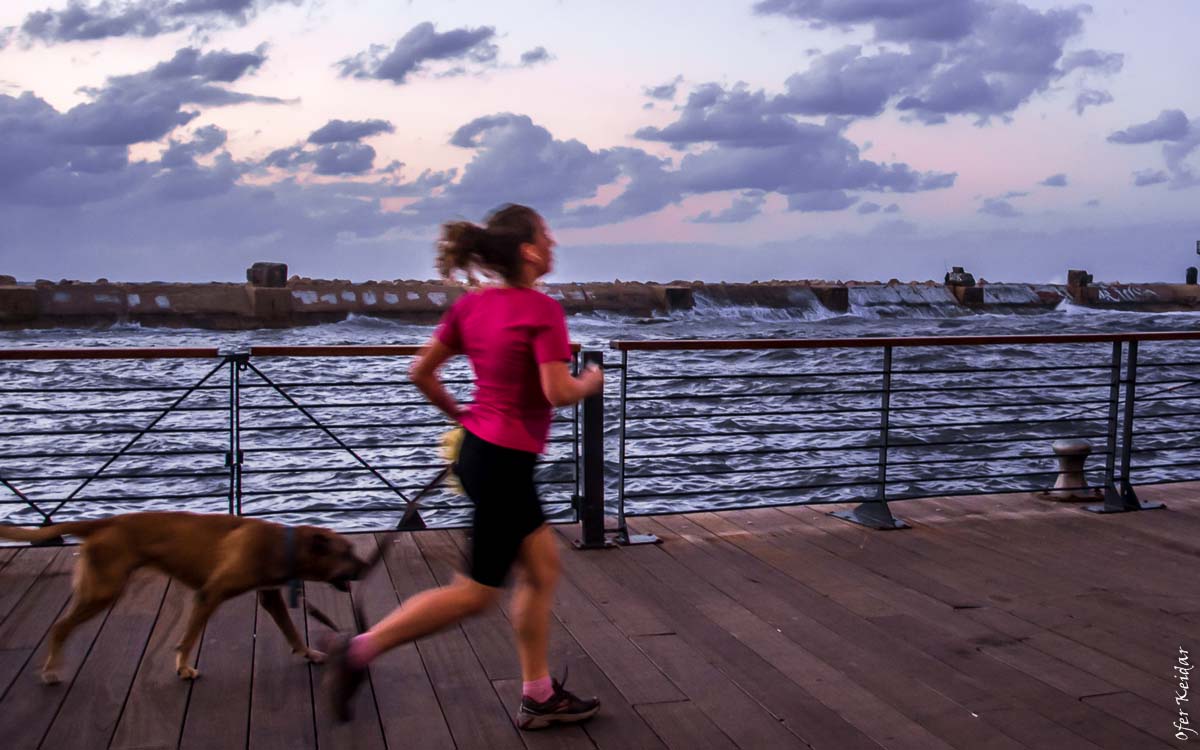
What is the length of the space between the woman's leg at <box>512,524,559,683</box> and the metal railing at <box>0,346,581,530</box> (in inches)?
16.7

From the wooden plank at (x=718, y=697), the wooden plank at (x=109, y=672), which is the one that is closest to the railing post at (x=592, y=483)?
the wooden plank at (x=718, y=697)

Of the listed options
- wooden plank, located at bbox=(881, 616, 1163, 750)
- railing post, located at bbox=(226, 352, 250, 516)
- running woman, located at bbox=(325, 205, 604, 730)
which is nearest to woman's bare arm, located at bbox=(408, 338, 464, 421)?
running woman, located at bbox=(325, 205, 604, 730)

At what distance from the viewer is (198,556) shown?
121 inches

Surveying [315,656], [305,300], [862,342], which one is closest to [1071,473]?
[862,342]

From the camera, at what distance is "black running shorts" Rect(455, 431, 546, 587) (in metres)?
2.57

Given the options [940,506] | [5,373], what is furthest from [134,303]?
[940,506]

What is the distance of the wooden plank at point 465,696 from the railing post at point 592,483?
1.21 metres

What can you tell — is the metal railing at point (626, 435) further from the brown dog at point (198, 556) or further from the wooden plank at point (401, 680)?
the brown dog at point (198, 556)

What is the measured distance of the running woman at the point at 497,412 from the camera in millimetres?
2545

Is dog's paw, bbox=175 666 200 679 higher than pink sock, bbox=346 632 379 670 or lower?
lower

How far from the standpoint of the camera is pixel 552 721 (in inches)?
113

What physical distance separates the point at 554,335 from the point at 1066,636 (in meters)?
2.32

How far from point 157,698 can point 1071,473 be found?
488 centimetres

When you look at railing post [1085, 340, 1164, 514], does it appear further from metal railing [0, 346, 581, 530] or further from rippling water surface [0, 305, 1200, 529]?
metal railing [0, 346, 581, 530]
